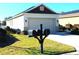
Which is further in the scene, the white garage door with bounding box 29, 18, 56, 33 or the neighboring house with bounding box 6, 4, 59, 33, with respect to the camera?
the white garage door with bounding box 29, 18, 56, 33

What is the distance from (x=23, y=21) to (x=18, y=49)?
182 centimetres

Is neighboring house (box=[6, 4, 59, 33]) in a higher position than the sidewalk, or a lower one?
higher

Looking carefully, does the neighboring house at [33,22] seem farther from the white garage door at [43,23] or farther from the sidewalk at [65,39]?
the sidewalk at [65,39]

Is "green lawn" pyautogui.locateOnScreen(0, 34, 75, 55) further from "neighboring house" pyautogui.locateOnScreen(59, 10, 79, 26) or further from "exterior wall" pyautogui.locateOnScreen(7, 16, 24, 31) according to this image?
"neighboring house" pyautogui.locateOnScreen(59, 10, 79, 26)

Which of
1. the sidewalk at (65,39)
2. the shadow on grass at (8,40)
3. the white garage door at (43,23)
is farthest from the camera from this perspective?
the sidewalk at (65,39)

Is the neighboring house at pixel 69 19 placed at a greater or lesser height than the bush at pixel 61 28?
A: greater

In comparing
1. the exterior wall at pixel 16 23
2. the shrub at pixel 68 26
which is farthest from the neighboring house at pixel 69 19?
the exterior wall at pixel 16 23

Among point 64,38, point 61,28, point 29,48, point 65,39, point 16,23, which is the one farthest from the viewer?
point 64,38

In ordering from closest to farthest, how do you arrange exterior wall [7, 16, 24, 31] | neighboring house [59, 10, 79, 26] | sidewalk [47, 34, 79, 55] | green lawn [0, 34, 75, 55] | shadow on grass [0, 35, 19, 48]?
green lawn [0, 34, 75, 55] < exterior wall [7, 16, 24, 31] < neighboring house [59, 10, 79, 26] < shadow on grass [0, 35, 19, 48] < sidewalk [47, 34, 79, 55]

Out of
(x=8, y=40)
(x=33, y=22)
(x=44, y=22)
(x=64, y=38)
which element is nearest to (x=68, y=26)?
(x=44, y=22)

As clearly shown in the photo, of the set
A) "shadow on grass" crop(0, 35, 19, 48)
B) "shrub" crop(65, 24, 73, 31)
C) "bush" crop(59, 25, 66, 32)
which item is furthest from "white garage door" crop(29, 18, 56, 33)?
"shadow on grass" crop(0, 35, 19, 48)

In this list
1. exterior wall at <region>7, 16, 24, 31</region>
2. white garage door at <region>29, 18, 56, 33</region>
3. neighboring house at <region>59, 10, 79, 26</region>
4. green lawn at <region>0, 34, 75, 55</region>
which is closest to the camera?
green lawn at <region>0, 34, 75, 55</region>

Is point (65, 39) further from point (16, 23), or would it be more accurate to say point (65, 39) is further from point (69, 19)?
point (16, 23)

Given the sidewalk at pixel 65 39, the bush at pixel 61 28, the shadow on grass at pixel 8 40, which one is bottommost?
the sidewalk at pixel 65 39
